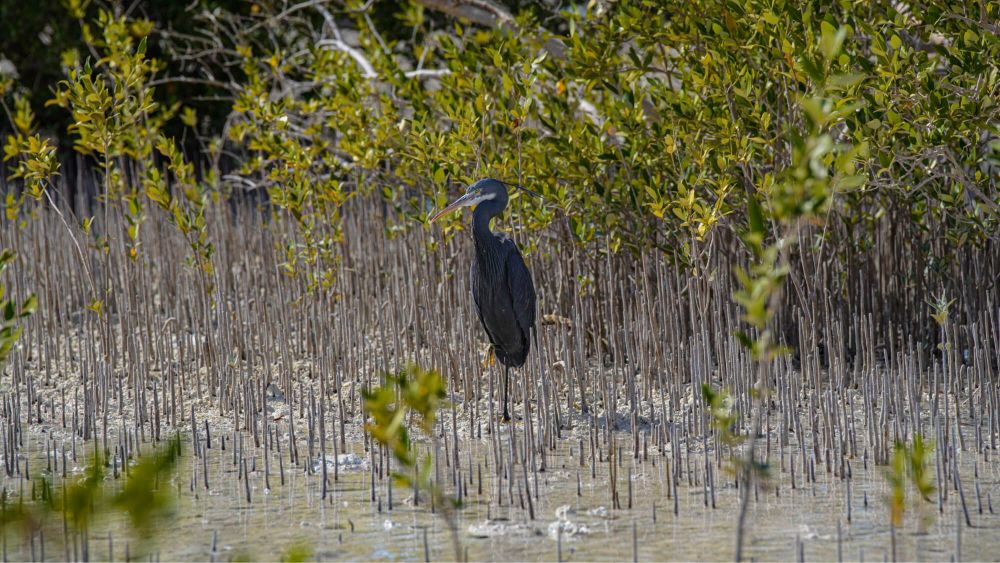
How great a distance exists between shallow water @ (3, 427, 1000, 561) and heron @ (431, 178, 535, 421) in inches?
38.8

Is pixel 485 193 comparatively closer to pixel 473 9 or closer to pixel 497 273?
pixel 497 273

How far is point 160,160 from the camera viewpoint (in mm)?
11859

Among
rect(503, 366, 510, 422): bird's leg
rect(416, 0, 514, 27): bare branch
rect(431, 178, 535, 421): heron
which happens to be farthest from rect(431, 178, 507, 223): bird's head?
rect(416, 0, 514, 27): bare branch

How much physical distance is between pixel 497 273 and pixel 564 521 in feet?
5.42

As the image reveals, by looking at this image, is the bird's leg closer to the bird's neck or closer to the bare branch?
the bird's neck

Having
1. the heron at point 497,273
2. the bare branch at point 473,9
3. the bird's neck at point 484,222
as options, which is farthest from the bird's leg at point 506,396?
the bare branch at point 473,9

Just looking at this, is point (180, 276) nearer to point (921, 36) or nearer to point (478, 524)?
point (478, 524)

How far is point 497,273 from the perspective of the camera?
17.0 ft

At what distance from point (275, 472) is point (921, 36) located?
321 centimetres

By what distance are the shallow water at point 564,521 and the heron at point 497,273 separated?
986 millimetres

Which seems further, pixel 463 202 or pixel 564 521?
pixel 463 202

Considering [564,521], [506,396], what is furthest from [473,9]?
[564,521]

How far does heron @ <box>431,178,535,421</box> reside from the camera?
5172 millimetres

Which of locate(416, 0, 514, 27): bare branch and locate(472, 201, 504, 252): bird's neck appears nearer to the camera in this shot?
locate(472, 201, 504, 252): bird's neck
